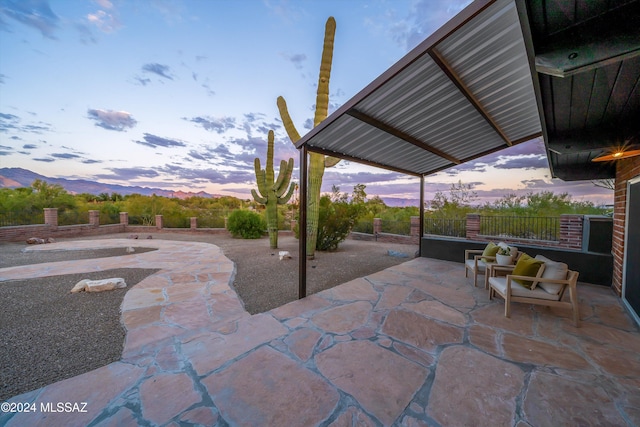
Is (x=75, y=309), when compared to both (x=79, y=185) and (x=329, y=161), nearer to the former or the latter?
(x=329, y=161)

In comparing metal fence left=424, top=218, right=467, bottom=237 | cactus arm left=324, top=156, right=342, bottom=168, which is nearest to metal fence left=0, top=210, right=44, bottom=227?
cactus arm left=324, top=156, right=342, bottom=168

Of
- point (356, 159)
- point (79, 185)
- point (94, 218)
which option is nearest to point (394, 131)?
point (356, 159)

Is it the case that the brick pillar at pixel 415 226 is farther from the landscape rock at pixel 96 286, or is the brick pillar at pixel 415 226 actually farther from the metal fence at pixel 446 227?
the landscape rock at pixel 96 286

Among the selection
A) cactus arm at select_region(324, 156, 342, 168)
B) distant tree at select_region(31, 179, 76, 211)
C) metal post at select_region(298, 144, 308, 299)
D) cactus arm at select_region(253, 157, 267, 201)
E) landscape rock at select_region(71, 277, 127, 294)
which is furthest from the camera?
distant tree at select_region(31, 179, 76, 211)

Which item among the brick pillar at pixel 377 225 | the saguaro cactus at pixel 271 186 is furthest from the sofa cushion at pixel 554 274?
the brick pillar at pixel 377 225

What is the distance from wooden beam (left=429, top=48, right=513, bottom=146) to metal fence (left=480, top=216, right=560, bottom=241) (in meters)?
4.99

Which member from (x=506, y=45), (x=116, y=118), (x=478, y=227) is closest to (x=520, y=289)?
(x=506, y=45)

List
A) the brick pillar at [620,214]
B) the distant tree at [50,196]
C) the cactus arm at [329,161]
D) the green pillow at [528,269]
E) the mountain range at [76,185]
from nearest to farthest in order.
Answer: the green pillow at [528,269] < the brick pillar at [620,214] < the cactus arm at [329,161] < the distant tree at [50,196] < the mountain range at [76,185]

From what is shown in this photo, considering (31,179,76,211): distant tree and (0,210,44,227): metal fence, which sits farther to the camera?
(31,179,76,211): distant tree

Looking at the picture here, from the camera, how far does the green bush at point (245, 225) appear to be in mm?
11094

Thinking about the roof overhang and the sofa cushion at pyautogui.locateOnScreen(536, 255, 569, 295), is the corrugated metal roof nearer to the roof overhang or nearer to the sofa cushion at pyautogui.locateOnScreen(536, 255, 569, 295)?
the roof overhang

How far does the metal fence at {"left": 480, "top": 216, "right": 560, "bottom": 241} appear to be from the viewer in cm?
736

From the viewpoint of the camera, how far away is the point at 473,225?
754cm

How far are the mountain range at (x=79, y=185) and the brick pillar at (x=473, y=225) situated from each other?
20270 mm
